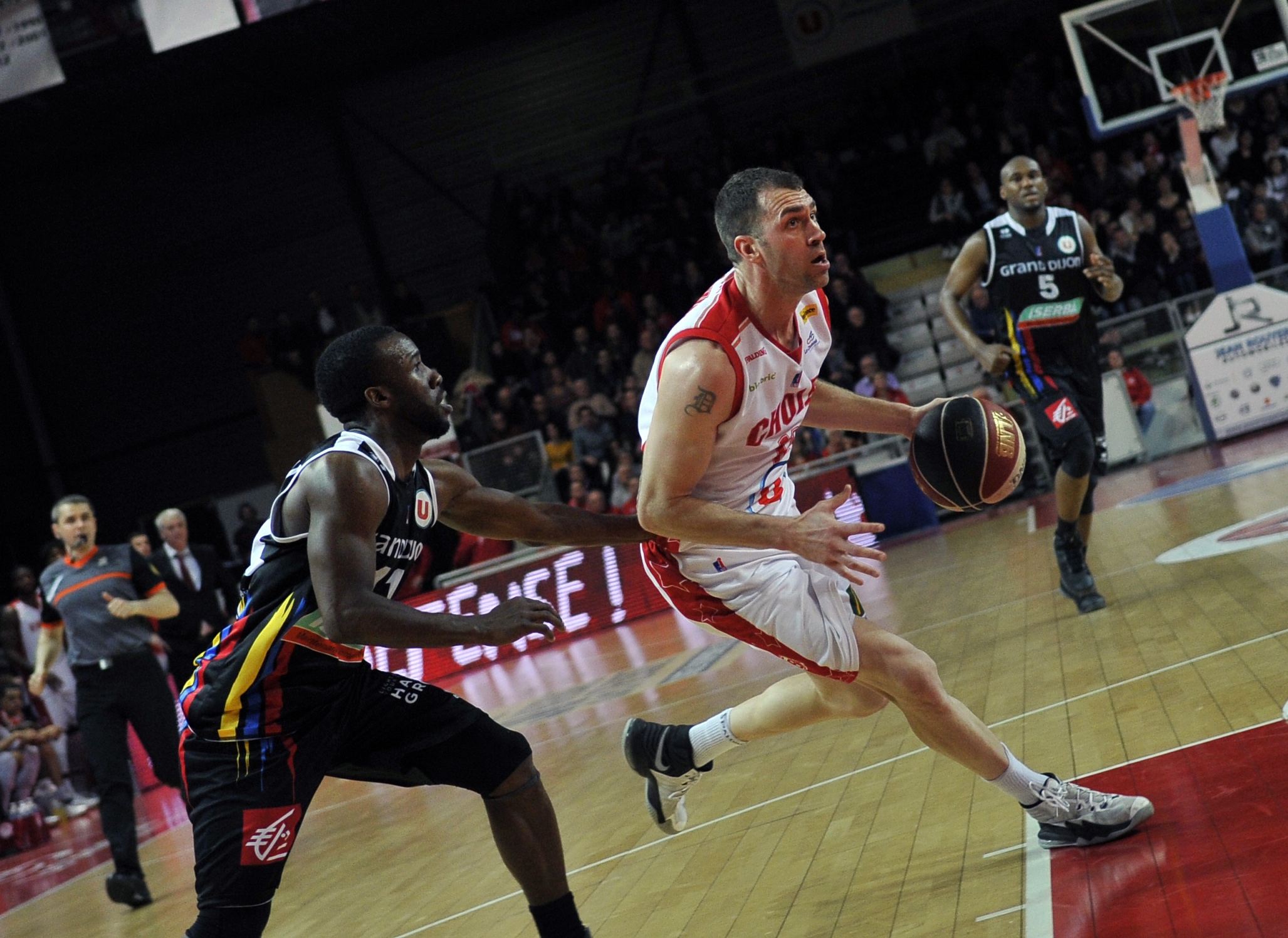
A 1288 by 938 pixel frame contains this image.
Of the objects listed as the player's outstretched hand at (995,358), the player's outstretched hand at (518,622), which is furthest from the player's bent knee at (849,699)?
the player's outstretched hand at (995,358)

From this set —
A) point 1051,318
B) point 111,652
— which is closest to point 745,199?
point 1051,318

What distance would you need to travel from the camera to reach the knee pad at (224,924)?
294 cm

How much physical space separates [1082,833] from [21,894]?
6.88m

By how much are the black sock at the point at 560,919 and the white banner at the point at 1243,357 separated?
11548 mm

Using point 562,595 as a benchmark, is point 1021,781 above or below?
below

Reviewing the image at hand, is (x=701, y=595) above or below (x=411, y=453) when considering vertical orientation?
below

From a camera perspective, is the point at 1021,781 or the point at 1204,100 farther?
the point at 1204,100

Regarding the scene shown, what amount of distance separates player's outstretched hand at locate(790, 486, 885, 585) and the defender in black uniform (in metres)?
0.65

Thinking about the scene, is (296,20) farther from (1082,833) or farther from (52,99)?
(1082,833)

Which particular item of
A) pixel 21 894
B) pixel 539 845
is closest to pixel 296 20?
pixel 21 894

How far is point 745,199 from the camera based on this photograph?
11.4 feet

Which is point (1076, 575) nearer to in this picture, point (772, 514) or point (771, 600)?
point (772, 514)

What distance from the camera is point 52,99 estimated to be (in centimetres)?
1830

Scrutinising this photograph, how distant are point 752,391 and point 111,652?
445 cm
